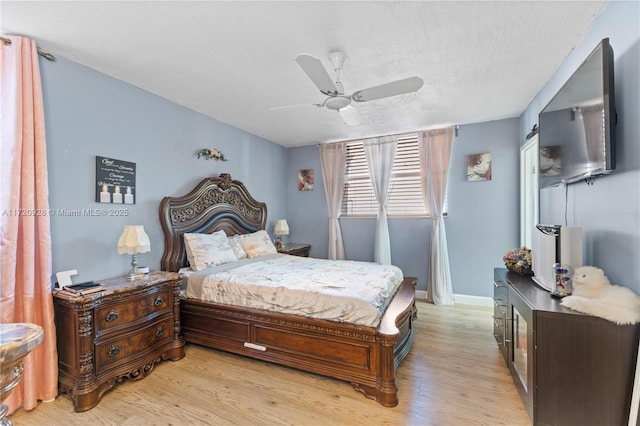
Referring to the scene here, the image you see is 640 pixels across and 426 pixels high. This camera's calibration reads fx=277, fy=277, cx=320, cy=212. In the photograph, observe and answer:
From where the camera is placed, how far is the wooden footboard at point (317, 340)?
2.00 m

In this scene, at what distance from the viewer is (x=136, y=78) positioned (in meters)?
2.66

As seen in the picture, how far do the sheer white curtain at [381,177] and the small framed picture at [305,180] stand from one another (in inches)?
45.6

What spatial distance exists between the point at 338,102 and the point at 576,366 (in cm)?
225

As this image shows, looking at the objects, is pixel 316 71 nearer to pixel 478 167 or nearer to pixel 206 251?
pixel 206 251

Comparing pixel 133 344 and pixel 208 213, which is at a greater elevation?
pixel 208 213

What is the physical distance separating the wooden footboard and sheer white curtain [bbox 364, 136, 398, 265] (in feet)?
5.14

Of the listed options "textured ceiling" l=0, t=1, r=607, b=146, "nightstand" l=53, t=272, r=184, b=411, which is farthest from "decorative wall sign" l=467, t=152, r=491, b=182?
"nightstand" l=53, t=272, r=184, b=411

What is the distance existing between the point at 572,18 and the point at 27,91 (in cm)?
379

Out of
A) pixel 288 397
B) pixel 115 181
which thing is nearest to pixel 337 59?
pixel 115 181

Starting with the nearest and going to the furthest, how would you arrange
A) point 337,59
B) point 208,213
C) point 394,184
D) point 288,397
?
point 288,397 < point 337,59 < point 208,213 < point 394,184

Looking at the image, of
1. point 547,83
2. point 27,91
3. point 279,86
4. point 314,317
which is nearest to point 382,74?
point 279,86

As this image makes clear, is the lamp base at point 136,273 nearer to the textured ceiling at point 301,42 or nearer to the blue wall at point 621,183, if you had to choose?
the textured ceiling at point 301,42

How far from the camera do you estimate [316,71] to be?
1.87m

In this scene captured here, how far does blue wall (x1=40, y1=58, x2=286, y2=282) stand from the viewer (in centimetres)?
225
